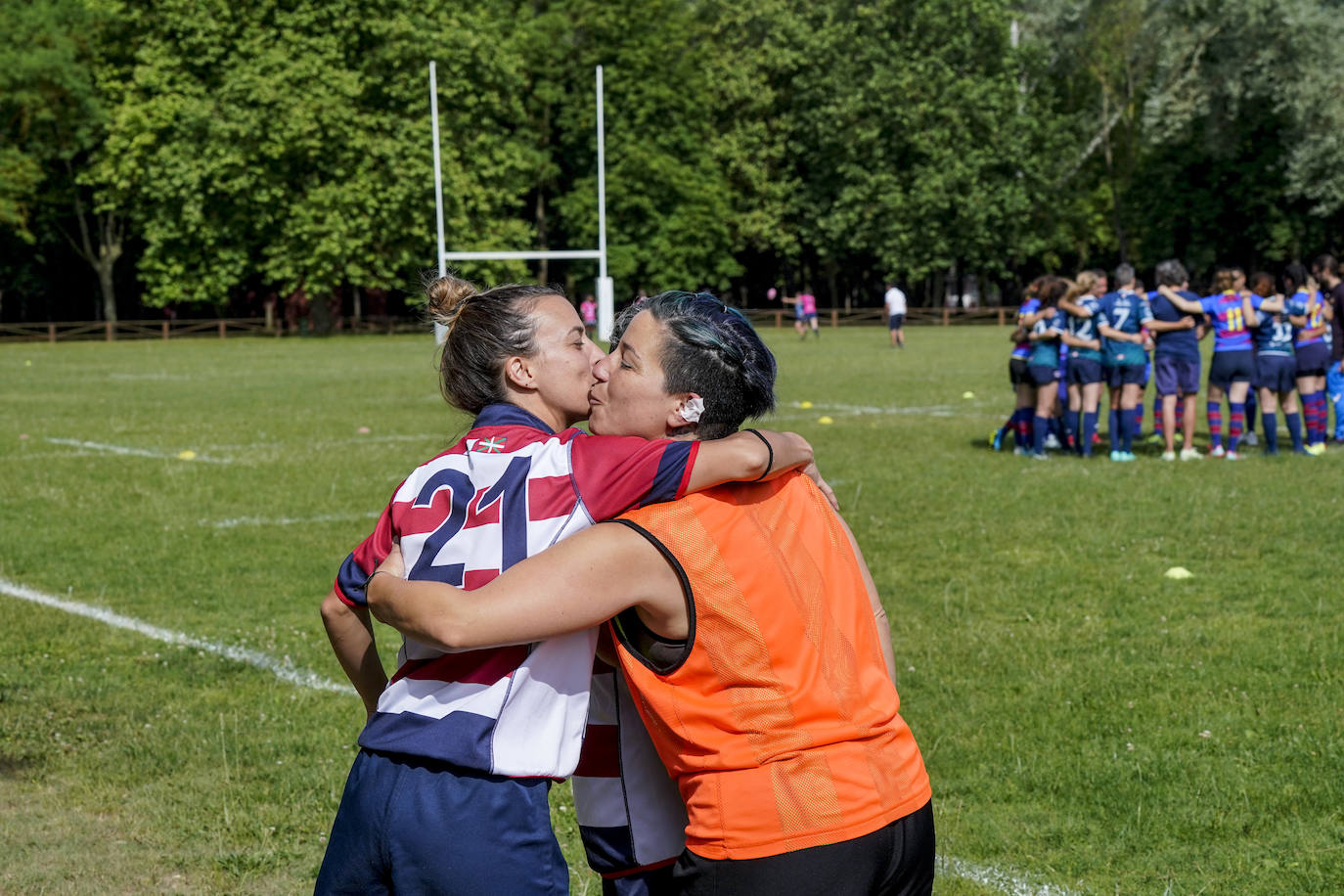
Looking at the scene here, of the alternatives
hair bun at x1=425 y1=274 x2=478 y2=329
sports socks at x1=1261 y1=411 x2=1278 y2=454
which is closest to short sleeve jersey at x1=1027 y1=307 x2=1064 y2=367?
sports socks at x1=1261 y1=411 x2=1278 y2=454

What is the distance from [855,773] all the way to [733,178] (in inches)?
2342

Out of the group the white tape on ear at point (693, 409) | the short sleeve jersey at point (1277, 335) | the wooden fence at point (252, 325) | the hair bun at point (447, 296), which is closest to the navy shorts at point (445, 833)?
the white tape on ear at point (693, 409)

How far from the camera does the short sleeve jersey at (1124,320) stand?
13758 millimetres

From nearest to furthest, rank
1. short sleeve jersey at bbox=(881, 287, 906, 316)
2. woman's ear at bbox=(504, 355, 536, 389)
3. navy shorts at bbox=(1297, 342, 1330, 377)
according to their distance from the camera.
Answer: woman's ear at bbox=(504, 355, 536, 389) < navy shorts at bbox=(1297, 342, 1330, 377) < short sleeve jersey at bbox=(881, 287, 906, 316)

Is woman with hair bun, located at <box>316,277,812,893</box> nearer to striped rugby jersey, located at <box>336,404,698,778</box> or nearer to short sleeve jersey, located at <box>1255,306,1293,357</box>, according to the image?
striped rugby jersey, located at <box>336,404,698,778</box>

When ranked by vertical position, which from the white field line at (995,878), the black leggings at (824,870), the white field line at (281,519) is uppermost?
the black leggings at (824,870)

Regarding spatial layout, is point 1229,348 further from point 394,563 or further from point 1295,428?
point 394,563

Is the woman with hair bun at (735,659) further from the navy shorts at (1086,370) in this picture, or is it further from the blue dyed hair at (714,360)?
the navy shorts at (1086,370)

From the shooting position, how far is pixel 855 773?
2314mm

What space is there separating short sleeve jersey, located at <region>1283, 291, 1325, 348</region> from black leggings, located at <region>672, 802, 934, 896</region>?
12994 mm

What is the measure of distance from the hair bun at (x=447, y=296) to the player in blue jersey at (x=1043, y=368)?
11840 mm

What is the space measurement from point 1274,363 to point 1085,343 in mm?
1821

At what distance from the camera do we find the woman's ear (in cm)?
264

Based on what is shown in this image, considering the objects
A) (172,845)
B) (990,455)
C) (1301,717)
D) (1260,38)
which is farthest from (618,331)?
(1260,38)
